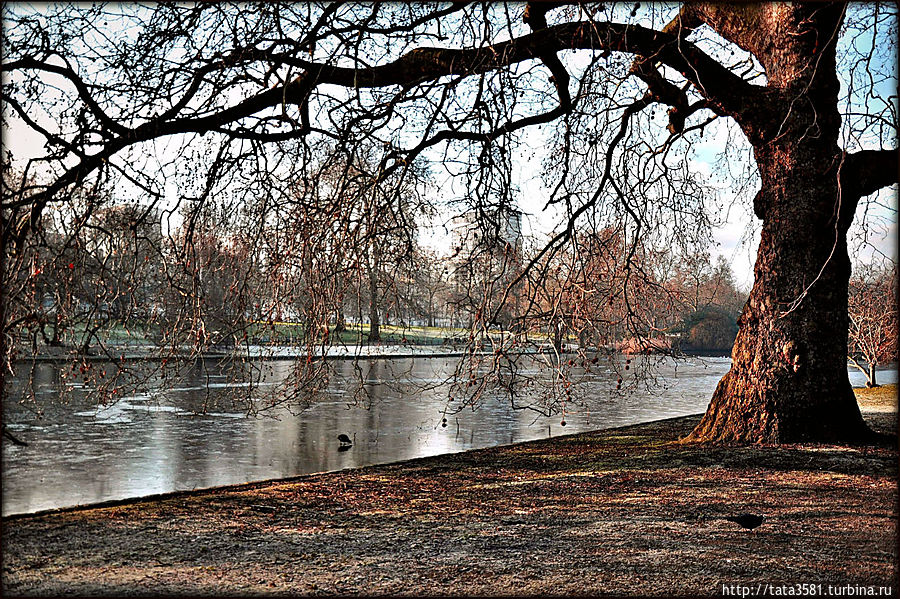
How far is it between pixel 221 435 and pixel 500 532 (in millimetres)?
6595

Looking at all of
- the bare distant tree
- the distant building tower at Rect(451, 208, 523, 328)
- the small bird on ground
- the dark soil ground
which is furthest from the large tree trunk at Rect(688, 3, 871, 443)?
the bare distant tree

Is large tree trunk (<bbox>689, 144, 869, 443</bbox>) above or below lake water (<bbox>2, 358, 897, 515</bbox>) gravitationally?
above

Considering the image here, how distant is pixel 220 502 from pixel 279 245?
87.3 inches

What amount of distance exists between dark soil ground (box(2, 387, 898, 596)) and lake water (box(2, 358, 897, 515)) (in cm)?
94

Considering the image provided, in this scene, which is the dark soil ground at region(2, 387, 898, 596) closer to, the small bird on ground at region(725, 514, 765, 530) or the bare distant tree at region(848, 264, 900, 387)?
the small bird on ground at region(725, 514, 765, 530)

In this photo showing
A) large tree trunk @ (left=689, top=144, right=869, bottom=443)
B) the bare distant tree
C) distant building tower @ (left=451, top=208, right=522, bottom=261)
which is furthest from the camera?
the bare distant tree

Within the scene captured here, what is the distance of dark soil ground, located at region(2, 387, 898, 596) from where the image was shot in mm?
4332

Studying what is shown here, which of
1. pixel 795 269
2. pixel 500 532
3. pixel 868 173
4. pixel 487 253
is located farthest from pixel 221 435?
pixel 868 173

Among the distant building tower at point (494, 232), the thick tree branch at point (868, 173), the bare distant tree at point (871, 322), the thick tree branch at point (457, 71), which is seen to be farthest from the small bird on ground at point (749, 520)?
the bare distant tree at point (871, 322)

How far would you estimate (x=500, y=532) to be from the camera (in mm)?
5438

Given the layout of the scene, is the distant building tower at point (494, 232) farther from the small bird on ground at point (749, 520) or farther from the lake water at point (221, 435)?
the small bird on ground at point (749, 520)

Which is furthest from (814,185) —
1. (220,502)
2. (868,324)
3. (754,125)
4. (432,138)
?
(868,324)

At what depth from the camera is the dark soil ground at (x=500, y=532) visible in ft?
14.2

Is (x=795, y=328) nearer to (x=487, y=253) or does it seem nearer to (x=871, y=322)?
(x=487, y=253)
